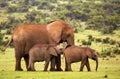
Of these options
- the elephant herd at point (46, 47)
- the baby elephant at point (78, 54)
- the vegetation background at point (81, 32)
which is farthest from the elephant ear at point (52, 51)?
the vegetation background at point (81, 32)

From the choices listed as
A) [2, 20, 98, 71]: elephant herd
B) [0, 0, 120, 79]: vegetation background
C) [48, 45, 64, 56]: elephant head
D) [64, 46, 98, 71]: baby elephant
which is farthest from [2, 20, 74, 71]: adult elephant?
[0, 0, 120, 79]: vegetation background

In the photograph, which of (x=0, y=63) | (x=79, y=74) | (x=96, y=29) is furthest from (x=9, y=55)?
(x=96, y=29)

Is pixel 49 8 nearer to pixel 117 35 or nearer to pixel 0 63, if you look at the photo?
pixel 117 35

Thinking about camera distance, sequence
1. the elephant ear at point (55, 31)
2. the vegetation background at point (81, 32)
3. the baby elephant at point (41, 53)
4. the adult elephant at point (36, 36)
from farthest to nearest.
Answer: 1. the elephant ear at point (55, 31)
2. the adult elephant at point (36, 36)
3. the baby elephant at point (41, 53)
4. the vegetation background at point (81, 32)

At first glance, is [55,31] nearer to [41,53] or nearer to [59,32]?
[59,32]

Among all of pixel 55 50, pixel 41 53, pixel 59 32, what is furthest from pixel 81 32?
pixel 41 53

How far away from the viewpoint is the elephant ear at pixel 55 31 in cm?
1531

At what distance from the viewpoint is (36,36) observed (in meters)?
15.1

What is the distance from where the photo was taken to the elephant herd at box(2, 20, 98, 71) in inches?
570

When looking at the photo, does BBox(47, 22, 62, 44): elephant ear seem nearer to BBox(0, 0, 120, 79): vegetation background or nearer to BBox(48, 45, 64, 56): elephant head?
BBox(48, 45, 64, 56): elephant head

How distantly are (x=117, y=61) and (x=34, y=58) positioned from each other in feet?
27.0

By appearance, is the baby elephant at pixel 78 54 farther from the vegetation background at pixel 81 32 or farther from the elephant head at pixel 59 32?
the vegetation background at pixel 81 32

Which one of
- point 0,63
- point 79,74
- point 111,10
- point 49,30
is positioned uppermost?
point 49,30

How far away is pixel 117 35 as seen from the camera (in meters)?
37.8
